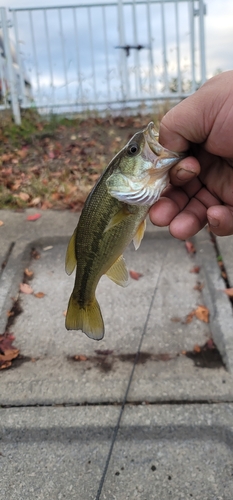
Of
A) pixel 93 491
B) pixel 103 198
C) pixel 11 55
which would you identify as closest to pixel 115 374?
pixel 93 491

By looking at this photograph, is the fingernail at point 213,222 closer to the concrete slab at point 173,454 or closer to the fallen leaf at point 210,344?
the concrete slab at point 173,454

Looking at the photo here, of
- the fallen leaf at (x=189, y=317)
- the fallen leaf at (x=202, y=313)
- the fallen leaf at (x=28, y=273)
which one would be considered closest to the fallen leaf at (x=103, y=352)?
the fallen leaf at (x=189, y=317)

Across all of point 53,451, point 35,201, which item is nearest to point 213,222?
point 53,451

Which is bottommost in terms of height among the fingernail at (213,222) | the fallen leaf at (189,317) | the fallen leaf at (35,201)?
the fallen leaf at (189,317)

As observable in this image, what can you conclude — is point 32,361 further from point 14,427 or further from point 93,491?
point 93,491

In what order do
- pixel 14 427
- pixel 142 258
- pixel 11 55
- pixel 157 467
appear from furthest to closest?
pixel 11 55 → pixel 142 258 → pixel 14 427 → pixel 157 467

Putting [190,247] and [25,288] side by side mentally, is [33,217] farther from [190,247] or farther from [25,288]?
[190,247]

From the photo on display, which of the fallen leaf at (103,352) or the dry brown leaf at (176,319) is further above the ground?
the fallen leaf at (103,352)
